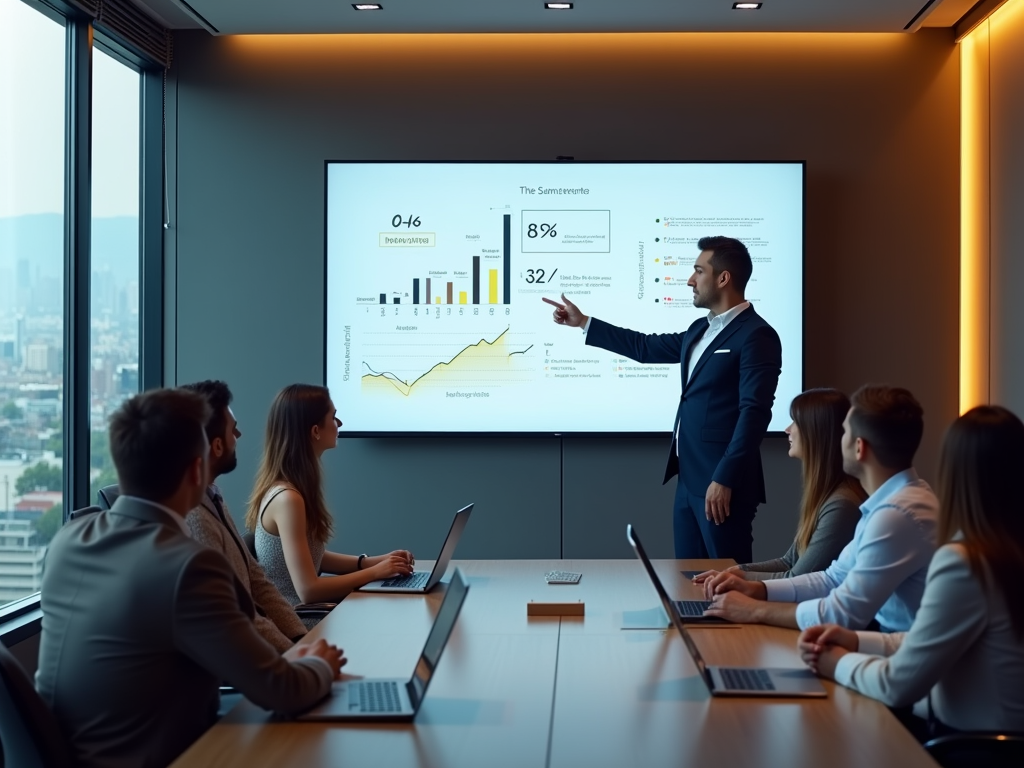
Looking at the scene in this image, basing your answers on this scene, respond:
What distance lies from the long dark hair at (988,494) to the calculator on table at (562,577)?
147 centimetres

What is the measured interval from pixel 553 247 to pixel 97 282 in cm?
230

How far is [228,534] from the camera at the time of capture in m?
2.78

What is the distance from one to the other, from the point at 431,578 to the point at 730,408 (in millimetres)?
1665

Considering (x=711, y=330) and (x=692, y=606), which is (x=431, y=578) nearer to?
(x=692, y=606)

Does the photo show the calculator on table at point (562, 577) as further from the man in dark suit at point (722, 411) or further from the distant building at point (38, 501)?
the distant building at point (38, 501)

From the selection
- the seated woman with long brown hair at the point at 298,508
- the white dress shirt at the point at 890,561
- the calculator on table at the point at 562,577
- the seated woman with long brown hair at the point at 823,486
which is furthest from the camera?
the calculator on table at the point at 562,577

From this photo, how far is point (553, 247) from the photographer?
5566 millimetres

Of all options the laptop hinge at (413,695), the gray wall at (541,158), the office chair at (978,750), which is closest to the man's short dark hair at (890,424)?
the office chair at (978,750)

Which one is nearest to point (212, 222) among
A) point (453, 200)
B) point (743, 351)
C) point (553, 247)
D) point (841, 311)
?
point (453, 200)

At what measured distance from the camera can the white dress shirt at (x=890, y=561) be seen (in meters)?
2.51

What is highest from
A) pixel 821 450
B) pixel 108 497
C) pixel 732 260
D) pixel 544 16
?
pixel 544 16

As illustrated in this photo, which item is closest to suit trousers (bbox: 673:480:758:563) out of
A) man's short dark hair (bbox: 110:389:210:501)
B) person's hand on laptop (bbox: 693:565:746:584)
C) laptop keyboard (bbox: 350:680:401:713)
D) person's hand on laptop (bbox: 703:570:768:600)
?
person's hand on laptop (bbox: 693:565:746:584)

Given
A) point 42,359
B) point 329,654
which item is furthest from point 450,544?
point 42,359

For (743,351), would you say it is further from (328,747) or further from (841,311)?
(328,747)
